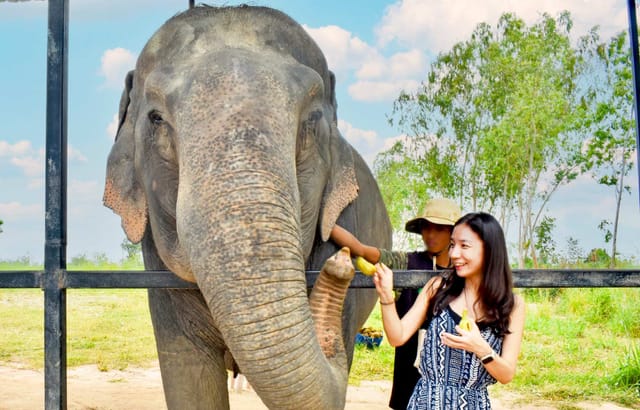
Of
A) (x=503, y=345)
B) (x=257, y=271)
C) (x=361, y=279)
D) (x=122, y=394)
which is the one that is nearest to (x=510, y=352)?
(x=503, y=345)

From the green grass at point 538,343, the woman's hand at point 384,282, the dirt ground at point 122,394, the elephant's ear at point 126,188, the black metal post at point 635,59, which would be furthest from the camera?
the green grass at point 538,343

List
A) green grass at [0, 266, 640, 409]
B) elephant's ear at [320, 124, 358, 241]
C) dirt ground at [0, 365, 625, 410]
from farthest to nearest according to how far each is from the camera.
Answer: green grass at [0, 266, 640, 409] < dirt ground at [0, 365, 625, 410] < elephant's ear at [320, 124, 358, 241]

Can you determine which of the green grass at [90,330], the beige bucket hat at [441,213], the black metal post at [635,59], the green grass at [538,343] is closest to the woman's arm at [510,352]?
the black metal post at [635,59]

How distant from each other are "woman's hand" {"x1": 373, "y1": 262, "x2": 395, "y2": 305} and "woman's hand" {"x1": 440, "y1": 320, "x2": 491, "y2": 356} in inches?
9.1

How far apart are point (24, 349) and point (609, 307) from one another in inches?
392

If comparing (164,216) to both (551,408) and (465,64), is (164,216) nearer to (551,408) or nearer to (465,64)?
(551,408)

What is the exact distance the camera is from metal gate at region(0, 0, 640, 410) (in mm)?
2625

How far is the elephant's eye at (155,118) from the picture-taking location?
105 inches

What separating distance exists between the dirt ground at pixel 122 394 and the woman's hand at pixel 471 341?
4653 mm

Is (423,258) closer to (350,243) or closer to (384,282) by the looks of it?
(350,243)

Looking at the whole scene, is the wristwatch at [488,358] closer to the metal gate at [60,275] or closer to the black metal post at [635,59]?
the metal gate at [60,275]

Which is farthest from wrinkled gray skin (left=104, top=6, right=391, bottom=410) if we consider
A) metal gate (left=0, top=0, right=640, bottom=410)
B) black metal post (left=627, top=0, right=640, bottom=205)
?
black metal post (left=627, top=0, right=640, bottom=205)

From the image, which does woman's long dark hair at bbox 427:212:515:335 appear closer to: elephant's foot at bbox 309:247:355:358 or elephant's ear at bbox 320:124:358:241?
elephant's foot at bbox 309:247:355:358

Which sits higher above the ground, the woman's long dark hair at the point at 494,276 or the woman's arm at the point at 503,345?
the woman's long dark hair at the point at 494,276
